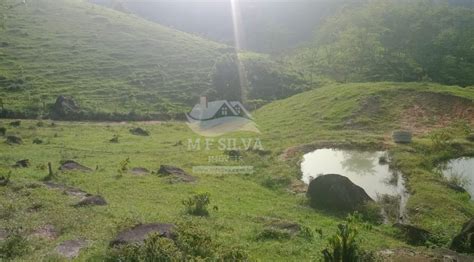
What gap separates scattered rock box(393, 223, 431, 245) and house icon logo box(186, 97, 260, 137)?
28.1m

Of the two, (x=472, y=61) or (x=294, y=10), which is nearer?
(x=472, y=61)

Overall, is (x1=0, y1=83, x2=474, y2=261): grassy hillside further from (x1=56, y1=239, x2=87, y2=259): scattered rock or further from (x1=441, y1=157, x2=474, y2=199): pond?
(x1=441, y1=157, x2=474, y2=199): pond

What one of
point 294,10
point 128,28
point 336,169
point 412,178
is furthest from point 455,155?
point 294,10

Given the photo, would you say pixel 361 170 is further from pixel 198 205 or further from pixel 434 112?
pixel 434 112

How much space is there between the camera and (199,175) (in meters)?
31.3

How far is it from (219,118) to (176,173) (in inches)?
1047

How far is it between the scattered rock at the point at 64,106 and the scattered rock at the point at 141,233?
139 feet

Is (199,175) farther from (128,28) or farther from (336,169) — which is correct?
(128,28)

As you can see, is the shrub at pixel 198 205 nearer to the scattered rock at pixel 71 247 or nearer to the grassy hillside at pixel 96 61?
the scattered rock at pixel 71 247

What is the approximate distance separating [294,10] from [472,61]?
7223 cm

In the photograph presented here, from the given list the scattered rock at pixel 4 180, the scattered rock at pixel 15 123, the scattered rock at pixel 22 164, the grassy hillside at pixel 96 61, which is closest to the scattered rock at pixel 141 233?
the scattered rock at pixel 4 180

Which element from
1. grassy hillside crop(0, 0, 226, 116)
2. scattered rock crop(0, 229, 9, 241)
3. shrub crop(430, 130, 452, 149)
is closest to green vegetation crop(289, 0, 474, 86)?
grassy hillside crop(0, 0, 226, 116)

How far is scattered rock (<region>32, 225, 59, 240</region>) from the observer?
55.7 feet

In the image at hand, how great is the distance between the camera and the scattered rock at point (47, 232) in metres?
17.0
